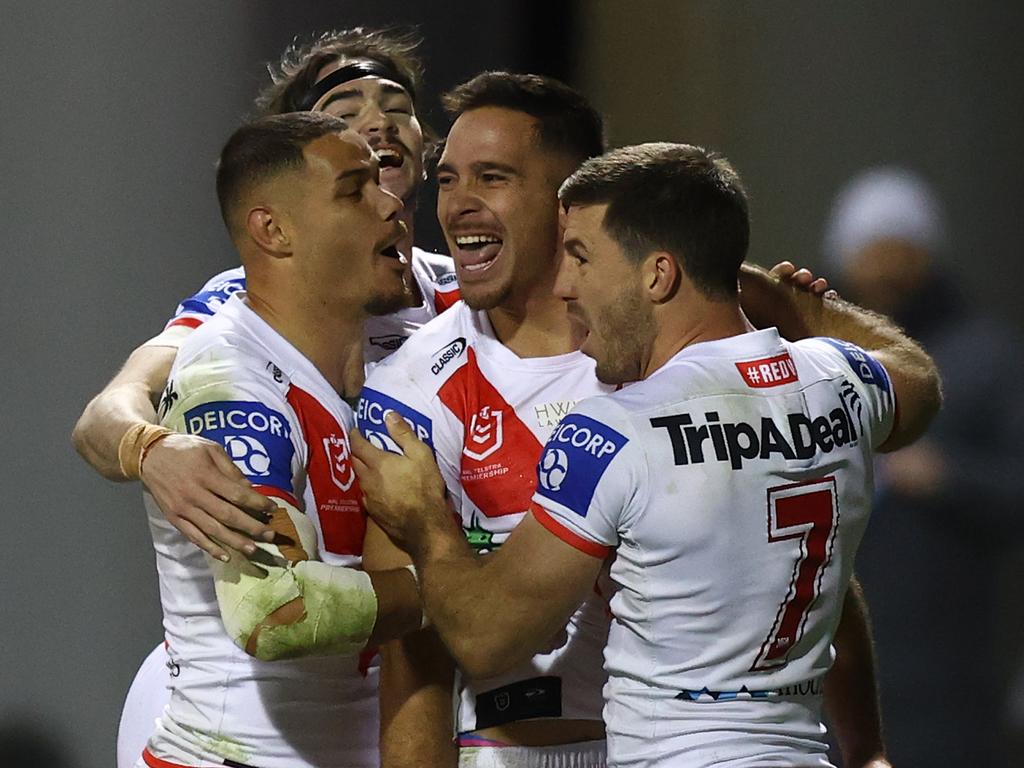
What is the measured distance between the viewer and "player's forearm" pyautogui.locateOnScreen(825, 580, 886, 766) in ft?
9.53

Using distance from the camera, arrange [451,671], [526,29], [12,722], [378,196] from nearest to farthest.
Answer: [451,671]
[378,196]
[12,722]
[526,29]

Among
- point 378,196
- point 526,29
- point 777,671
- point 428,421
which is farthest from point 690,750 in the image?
point 526,29

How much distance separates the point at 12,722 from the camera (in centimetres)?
503

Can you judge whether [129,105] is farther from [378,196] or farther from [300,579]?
[300,579]

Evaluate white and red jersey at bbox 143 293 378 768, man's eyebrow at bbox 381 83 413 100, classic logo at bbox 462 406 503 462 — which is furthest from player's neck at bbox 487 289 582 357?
man's eyebrow at bbox 381 83 413 100

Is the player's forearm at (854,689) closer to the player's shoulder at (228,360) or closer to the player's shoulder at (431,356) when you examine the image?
the player's shoulder at (431,356)

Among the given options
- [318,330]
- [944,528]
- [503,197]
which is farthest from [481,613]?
[944,528]

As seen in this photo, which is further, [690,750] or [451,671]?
[451,671]

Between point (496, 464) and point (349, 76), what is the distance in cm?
123

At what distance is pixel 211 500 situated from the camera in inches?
84.5

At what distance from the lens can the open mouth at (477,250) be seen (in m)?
2.81

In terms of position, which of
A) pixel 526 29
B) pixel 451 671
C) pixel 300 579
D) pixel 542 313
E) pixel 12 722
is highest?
pixel 526 29

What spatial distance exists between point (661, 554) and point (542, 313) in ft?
2.35

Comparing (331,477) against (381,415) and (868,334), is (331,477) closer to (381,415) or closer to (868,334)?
(381,415)
